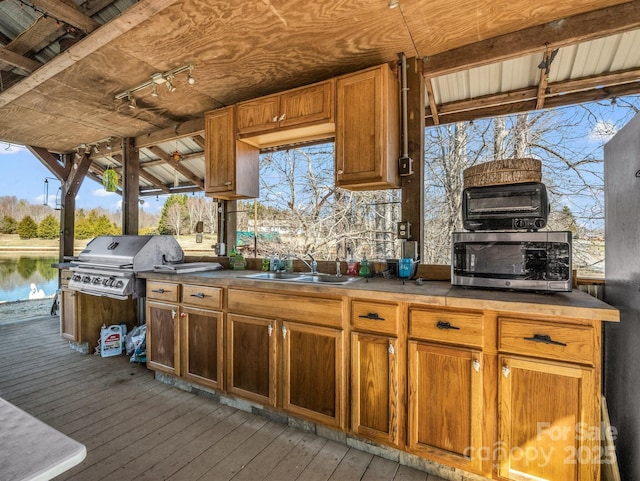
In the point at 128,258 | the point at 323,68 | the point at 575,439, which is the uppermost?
the point at 323,68

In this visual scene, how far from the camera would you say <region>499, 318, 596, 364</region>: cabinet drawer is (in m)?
1.32

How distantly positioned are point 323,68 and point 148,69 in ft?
4.53

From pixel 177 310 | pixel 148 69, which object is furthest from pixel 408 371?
pixel 148 69

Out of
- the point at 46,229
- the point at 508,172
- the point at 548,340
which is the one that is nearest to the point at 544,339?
the point at 548,340

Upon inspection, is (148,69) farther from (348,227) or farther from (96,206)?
(96,206)

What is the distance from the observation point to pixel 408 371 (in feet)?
5.45

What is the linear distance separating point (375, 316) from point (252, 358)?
0.92 meters

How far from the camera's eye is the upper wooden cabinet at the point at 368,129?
2162 mm

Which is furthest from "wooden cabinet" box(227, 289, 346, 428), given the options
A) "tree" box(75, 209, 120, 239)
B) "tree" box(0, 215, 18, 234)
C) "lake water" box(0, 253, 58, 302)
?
"tree" box(0, 215, 18, 234)

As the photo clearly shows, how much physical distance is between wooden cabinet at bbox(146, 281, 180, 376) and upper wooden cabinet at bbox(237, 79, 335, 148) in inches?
56.0

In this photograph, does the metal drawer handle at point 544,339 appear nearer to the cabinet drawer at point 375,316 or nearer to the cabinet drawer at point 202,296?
the cabinet drawer at point 375,316

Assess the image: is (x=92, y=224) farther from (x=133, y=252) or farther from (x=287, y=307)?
(x=287, y=307)

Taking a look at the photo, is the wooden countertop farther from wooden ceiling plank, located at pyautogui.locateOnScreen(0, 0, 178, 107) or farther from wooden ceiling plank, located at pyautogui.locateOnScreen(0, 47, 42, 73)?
wooden ceiling plank, located at pyautogui.locateOnScreen(0, 47, 42, 73)

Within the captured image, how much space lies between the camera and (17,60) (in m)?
2.49
